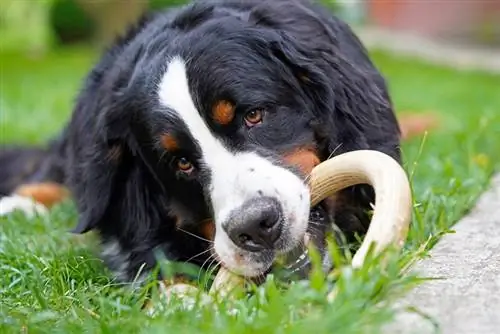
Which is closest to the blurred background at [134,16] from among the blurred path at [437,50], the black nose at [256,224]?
the blurred path at [437,50]

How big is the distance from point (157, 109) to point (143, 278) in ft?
2.27

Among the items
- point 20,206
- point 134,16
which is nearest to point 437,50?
point 134,16

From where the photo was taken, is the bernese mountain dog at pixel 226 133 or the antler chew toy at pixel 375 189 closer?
the antler chew toy at pixel 375 189

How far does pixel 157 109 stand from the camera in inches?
130

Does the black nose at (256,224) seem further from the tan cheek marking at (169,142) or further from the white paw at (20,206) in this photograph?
the white paw at (20,206)

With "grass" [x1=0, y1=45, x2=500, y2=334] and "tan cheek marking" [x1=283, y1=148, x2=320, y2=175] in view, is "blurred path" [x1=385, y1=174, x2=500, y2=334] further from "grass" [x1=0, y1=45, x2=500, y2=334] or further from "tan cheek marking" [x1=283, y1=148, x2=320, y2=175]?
"tan cheek marking" [x1=283, y1=148, x2=320, y2=175]

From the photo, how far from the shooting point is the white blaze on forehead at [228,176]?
292 cm

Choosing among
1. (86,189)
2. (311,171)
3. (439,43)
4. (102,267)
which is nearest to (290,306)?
(311,171)

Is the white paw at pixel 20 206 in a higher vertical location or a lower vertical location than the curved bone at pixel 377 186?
lower

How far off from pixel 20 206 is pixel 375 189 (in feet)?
8.33

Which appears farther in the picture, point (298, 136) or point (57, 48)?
point (57, 48)

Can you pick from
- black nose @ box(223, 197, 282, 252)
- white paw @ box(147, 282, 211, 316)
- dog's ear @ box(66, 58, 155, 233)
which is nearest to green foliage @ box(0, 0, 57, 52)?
dog's ear @ box(66, 58, 155, 233)

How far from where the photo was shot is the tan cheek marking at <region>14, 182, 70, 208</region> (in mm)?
5164

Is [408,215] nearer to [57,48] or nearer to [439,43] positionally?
[439,43]
